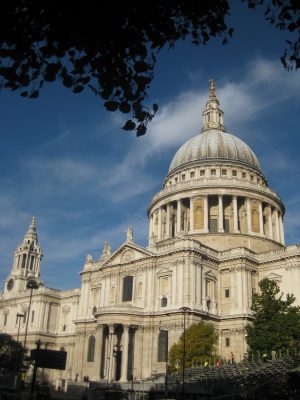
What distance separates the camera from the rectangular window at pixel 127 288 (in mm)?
61531

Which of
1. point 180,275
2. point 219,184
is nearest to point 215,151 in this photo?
point 219,184

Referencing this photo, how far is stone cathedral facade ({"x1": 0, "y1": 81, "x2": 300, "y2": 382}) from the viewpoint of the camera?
55.9m

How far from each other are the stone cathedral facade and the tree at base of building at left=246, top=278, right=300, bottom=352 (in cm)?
801

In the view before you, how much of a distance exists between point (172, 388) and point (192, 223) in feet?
103

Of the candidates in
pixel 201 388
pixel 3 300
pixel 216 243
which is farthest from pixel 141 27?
pixel 3 300

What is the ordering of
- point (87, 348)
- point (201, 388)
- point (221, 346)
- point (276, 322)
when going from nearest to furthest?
point (201, 388)
point (276, 322)
point (221, 346)
point (87, 348)

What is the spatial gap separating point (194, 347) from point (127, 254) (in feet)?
60.0

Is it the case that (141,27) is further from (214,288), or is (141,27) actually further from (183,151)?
(183,151)

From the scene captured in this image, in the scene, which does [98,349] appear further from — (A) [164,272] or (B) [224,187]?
(B) [224,187]

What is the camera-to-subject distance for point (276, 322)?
152 ft

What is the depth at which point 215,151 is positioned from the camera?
7881 cm

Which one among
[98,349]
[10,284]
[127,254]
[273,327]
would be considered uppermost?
[10,284]

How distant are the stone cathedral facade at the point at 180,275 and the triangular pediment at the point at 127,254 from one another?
155 millimetres

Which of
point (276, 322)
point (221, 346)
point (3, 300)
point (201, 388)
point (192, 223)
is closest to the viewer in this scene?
point (201, 388)
